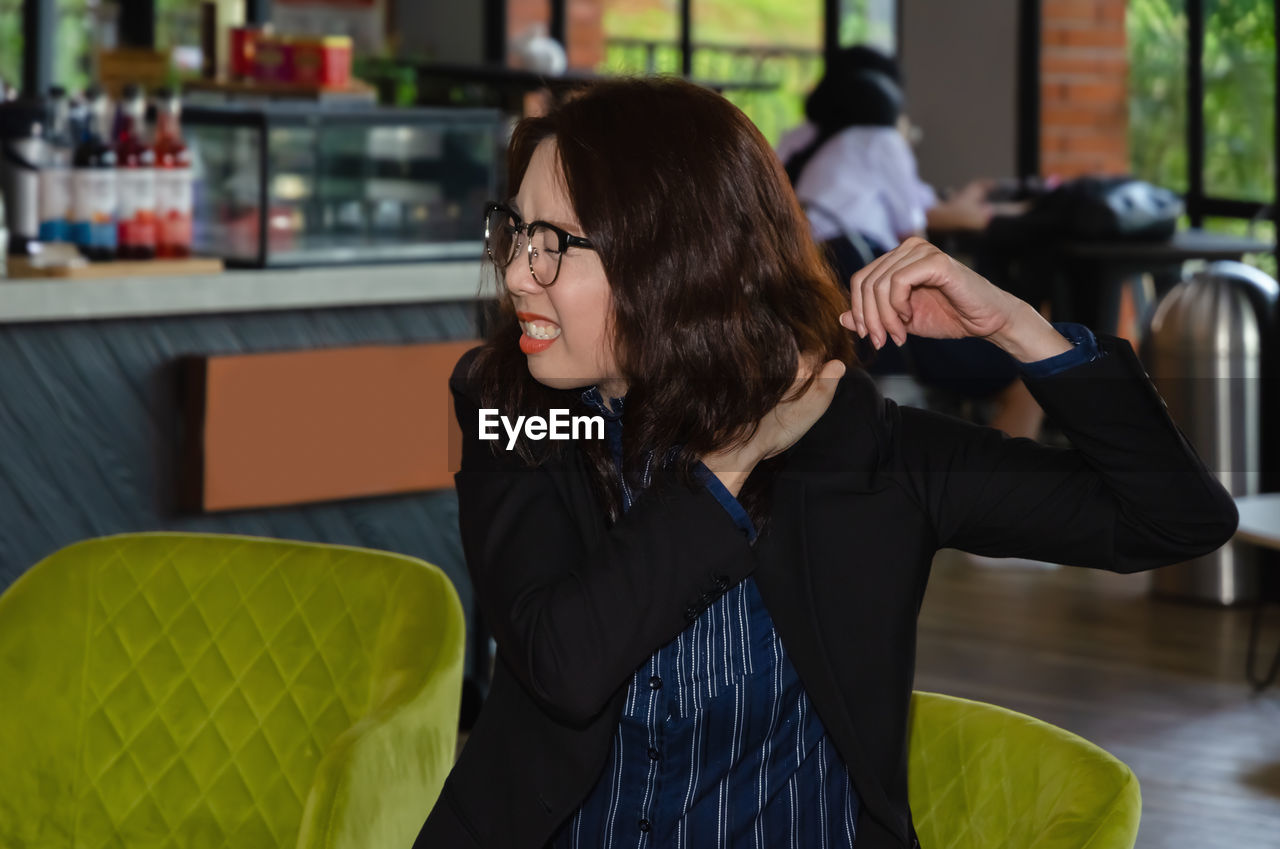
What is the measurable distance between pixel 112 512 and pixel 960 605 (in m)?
2.29

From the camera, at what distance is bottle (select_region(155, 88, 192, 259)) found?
3344 mm

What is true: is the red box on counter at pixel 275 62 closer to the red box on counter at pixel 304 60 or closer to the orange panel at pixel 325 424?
the red box on counter at pixel 304 60

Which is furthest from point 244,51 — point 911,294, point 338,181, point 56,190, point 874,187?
point 911,294

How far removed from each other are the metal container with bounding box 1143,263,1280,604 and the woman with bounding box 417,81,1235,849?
10.9ft

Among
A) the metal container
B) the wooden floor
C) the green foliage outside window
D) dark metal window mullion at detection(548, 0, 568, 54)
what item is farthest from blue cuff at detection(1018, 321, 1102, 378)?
dark metal window mullion at detection(548, 0, 568, 54)

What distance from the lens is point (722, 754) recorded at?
131 centimetres

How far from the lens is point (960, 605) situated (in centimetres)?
452

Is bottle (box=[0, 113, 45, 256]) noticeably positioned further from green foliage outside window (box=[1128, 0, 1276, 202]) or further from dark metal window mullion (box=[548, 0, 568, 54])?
dark metal window mullion (box=[548, 0, 568, 54])

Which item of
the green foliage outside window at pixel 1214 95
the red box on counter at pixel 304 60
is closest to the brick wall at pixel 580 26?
the green foliage outside window at pixel 1214 95

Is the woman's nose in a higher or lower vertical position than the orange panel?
higher

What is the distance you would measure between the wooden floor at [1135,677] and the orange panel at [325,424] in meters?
1.25

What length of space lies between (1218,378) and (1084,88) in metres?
2.31

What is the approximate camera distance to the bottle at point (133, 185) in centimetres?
329

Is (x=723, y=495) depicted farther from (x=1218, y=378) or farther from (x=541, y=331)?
(x=1218, y=378)
